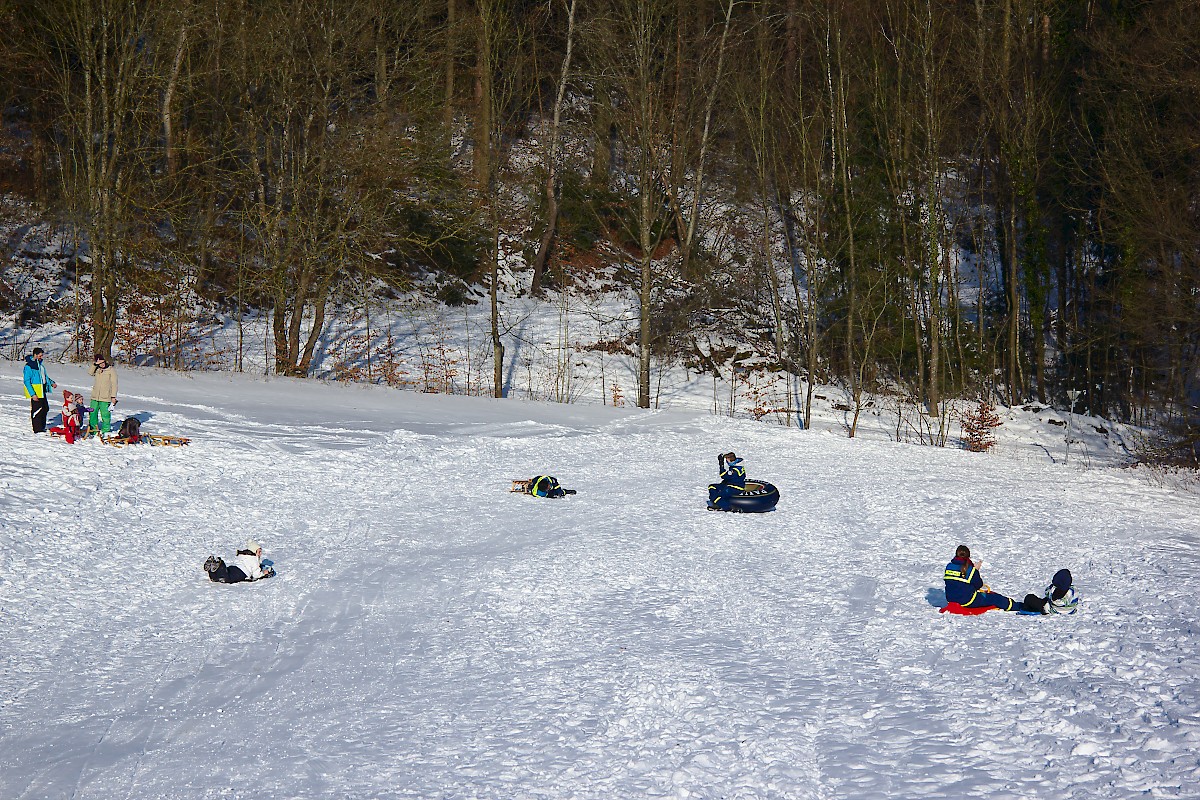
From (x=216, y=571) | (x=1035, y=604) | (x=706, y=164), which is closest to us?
(x=1035, y=604)

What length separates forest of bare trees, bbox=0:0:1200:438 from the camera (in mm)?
26000

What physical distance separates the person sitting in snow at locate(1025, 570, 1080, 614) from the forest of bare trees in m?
16.2

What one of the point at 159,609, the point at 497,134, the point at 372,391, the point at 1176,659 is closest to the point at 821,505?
the point at 1176,659

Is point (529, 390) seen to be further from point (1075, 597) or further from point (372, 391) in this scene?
point (1075, 597)

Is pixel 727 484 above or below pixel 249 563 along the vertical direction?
above

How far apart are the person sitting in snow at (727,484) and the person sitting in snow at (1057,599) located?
18.2 ft

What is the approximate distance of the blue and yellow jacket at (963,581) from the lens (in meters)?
9.85

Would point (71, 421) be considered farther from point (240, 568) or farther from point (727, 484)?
point (727, 484)

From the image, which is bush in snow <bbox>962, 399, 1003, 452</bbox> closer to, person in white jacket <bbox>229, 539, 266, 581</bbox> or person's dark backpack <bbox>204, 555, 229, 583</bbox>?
person in white jacket <bbox>229, 539, 266, 581</bbox>

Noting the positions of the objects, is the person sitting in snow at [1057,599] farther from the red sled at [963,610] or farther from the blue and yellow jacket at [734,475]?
the blue and yellow jacket at [734,475]

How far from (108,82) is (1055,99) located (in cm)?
2987

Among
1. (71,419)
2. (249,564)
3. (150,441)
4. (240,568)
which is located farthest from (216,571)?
(71,419)

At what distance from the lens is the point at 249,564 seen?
35.2 feet

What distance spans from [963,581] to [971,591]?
0.47 feet
